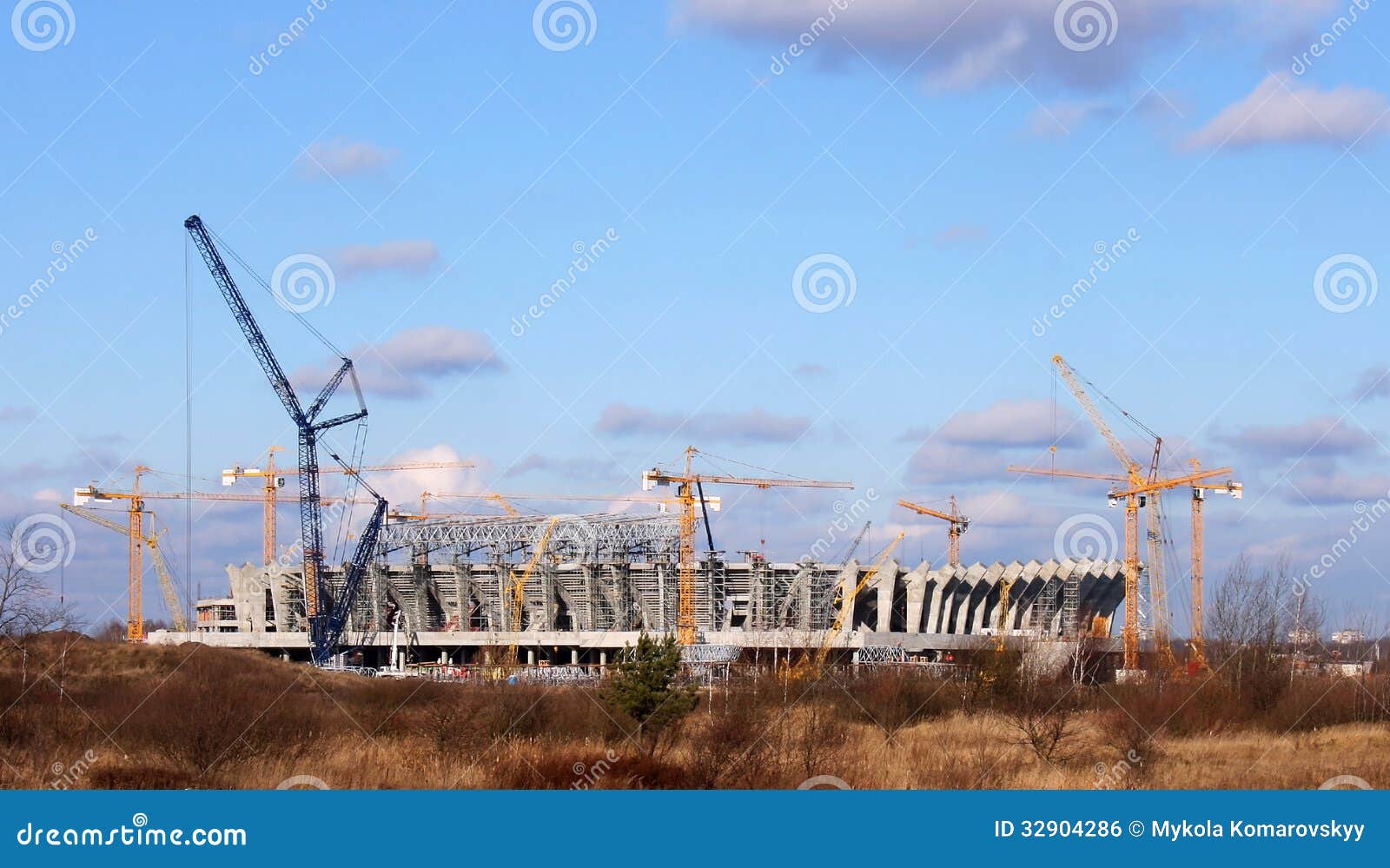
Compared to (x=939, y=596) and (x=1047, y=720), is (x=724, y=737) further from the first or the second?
(x=939, y=596)

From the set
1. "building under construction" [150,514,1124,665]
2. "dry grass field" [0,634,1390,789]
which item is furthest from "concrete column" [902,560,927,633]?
"dry grass field" [0,634,1390,789]

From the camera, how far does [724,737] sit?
38.2m

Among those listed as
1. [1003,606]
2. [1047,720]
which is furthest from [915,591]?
[1047,720]

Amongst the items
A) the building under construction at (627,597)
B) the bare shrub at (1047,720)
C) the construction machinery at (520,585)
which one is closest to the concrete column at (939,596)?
the building under construction at (627,597)

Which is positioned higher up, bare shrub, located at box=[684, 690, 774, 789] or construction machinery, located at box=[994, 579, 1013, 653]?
construction machinery, located at box=[994, 579, 1013, 653]

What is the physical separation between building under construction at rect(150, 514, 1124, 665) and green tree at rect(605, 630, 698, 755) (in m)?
77.9

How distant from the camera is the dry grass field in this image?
3753 centimetres

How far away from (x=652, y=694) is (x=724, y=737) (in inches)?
192

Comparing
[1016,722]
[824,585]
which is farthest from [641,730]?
[824,585]

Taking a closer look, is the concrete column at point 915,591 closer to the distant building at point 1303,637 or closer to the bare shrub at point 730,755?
the distant building at point 1303,637

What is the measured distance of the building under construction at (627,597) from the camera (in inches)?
5148

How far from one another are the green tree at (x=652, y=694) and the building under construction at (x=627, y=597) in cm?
7794

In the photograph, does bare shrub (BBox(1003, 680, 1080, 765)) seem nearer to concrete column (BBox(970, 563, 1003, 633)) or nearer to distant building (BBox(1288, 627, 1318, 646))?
distant building (BBox(1288, 627, 1318, 646))

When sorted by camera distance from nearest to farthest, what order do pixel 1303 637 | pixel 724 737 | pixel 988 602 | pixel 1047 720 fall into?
pixel 724 737 < pixel 1047 720 < pixel 1303 637 < pixel 988 602
